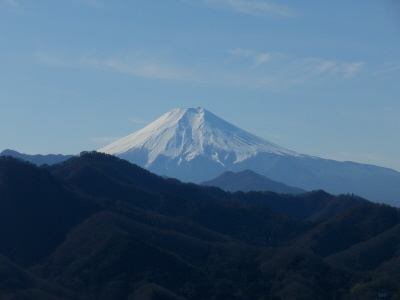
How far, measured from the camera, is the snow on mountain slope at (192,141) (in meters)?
93.4

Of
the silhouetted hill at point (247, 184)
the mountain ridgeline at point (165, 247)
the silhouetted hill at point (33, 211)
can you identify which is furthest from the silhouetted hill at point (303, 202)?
the silhouetted hill at point (33, 211)

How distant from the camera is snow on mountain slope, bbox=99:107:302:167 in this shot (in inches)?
3679

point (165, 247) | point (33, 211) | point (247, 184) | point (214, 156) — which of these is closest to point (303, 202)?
point (247, 184)

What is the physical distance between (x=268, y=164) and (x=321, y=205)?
43289 millimetres

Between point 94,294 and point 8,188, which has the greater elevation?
point 8,188

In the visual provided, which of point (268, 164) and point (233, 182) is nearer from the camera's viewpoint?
point (233, 182)

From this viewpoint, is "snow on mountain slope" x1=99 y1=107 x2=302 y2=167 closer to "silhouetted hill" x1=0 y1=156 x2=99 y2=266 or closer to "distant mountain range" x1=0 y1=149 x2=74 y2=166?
"distant mountain range" x1=0 y1=149 x2=74 y2=166

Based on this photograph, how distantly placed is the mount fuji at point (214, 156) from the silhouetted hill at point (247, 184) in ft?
29.2

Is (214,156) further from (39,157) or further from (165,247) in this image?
(165,247)

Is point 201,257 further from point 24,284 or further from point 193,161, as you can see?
point 193,161

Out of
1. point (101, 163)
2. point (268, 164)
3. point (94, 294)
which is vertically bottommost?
point (94, 294)

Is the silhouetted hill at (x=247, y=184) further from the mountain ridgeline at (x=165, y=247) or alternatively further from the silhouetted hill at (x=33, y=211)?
the silhouetted hill at (x=33, y=211)

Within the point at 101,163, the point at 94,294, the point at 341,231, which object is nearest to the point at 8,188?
the point at 94,294

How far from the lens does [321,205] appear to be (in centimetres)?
5222
